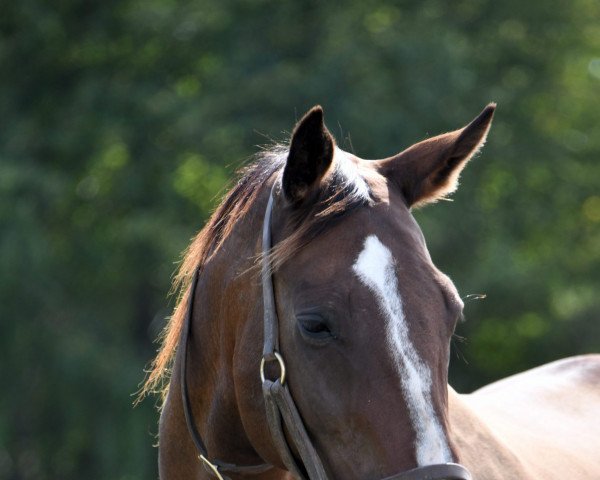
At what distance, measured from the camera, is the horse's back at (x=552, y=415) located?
3.54m

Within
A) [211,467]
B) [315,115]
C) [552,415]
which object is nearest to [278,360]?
[211,467]

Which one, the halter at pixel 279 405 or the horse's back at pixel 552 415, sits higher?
the halter at pixel 279 405

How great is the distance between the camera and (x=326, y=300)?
8.02ft

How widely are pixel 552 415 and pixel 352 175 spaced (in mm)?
1880

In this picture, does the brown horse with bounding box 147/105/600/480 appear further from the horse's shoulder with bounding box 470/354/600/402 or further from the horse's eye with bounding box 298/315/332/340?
the horse's shoulder with bounding box 470/354/600/402

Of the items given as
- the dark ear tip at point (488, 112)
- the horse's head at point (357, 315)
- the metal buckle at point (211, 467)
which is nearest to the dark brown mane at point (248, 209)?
the horse's head at point (357, 315)

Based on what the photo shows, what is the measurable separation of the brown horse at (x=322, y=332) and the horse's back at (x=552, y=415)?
0.78 ft

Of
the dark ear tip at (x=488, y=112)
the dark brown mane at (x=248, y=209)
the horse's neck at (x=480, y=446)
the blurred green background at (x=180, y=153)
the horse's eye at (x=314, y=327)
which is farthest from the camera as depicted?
the blurred green background at (x=180, y=153)

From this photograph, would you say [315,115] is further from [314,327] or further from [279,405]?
[279,405]

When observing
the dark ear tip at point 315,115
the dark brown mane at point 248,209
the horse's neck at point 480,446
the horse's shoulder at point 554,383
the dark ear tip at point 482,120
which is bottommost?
the horse's shoulder at point 554,383

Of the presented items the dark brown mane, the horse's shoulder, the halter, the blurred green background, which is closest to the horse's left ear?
the dark brown mane

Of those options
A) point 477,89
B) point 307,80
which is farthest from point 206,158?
point 477,89

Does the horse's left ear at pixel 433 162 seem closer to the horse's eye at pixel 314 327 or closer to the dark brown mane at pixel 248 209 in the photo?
the dark brown mane at pixel 248 209

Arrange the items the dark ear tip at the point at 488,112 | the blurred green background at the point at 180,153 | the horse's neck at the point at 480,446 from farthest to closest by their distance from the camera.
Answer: the blurred green background at the point at 180,153
the horse's neck at the point at 480,446
the dark ear tip at the point at 488,112
